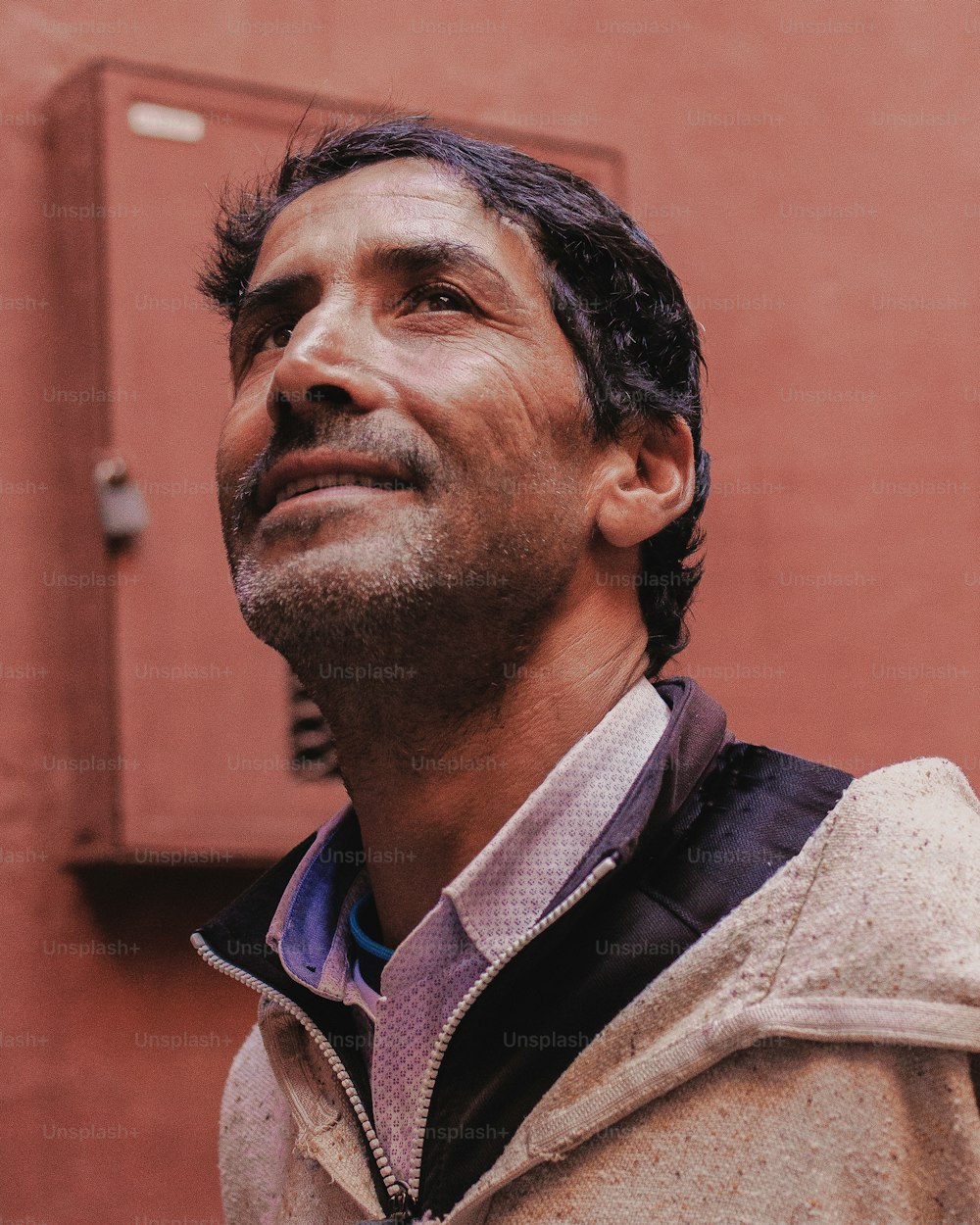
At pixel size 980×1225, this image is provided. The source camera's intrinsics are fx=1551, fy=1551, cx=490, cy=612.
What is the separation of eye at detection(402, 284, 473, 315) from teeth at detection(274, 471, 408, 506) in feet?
1.00

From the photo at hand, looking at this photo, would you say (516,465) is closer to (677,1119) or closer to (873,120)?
Answer: (677,1119)

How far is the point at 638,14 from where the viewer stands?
4.48 meters

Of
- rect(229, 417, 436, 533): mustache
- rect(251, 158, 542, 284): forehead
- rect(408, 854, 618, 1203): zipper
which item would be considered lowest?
rect(408, 854, 618, 1203): zipper

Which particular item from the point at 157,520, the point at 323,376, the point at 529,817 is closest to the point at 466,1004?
the point at 529,817

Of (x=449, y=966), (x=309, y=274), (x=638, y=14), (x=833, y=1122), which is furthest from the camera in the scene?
(x=638, y=14)

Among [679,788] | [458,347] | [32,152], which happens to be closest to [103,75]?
[32,152]

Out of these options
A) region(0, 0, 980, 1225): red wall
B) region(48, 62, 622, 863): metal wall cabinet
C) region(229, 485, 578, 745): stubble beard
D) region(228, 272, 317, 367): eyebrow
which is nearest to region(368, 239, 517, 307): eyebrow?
region(228, 272, 317, 367): eyebrow

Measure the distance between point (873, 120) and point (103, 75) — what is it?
2.37 metres

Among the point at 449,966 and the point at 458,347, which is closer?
the point at 449,966

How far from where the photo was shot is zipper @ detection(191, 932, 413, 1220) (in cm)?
174

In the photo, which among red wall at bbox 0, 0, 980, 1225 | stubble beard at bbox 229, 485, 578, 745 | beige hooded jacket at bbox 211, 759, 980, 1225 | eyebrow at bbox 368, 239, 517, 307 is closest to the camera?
beige hooded jacket at bbox 211, 759, 980, 1225

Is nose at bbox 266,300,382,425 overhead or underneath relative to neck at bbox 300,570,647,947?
→ overhead

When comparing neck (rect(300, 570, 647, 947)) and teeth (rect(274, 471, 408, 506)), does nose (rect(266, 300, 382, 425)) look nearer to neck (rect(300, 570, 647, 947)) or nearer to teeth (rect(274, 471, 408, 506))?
teeth (rect(274, 471, 408, 506))

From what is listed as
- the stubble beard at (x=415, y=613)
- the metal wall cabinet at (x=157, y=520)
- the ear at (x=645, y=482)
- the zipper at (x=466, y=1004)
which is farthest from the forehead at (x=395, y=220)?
the metal wall cabinet at (x=157, y=520)
